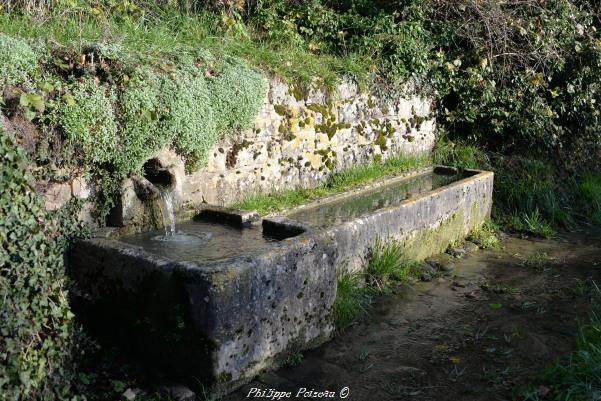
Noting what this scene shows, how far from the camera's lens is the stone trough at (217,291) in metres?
4.09

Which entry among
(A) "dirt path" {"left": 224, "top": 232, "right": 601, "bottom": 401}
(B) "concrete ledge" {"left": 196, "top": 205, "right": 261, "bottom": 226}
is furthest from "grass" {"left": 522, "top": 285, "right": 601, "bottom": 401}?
(B) "concrete ledge" {"left": 196, "top": 205, "right": 261, "bottom": 226}

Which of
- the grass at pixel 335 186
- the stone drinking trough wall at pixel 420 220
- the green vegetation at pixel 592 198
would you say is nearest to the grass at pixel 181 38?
the grass at pixel 335 186

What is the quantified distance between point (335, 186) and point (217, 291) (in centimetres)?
346

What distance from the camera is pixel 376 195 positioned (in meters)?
7.11

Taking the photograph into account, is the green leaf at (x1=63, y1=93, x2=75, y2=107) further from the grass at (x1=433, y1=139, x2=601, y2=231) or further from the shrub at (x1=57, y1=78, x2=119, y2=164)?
the grass at (x1=433, y1=139, x2=601, y2=231)

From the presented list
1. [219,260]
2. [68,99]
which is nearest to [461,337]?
[219,260]

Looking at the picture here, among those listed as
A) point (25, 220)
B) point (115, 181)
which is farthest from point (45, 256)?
point (115, 181)

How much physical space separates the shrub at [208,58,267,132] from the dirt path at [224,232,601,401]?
78.3 inches

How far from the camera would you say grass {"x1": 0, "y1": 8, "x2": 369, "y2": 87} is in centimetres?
558

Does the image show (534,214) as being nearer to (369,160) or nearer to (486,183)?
(486,183)

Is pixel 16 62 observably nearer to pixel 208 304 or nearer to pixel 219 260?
pixel 219 260

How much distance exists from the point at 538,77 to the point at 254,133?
15.5ft

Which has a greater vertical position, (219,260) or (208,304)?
(219,260)

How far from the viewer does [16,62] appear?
14.5 ft
